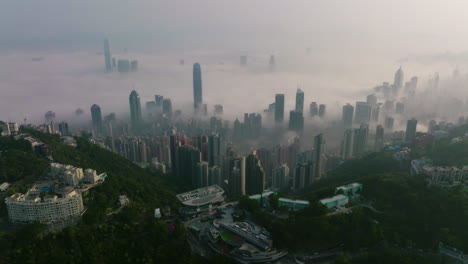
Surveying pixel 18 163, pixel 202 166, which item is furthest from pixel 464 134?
pixel 18 163

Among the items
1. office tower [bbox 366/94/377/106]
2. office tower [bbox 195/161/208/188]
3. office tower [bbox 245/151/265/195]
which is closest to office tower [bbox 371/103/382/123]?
office tower [bbox 366/94/377/106]

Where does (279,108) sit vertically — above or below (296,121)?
above

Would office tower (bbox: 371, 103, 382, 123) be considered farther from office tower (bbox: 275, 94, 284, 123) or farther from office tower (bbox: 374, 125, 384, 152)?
office tower (bbox: 374, 125, 384, 152)

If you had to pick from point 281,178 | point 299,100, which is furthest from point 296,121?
point 281,178

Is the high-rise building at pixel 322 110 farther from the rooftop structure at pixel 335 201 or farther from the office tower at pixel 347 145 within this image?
the rooftop structure at pixel 335 201

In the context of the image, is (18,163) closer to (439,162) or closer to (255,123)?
(439,162)

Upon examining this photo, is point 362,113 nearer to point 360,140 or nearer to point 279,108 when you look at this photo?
point 279,108
